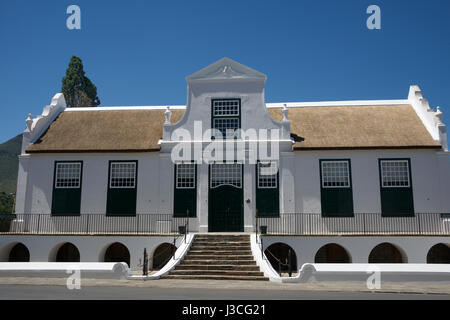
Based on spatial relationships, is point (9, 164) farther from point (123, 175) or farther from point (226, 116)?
point (226, 116)

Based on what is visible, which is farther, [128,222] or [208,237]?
[128,222]

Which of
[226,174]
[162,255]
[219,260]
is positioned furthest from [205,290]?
[226,174]

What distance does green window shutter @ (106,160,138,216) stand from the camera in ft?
69.3

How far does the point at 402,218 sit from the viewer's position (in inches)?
797

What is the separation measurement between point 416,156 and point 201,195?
10.7 m

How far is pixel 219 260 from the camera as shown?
16.2 metres

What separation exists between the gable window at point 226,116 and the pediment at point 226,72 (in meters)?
1.24

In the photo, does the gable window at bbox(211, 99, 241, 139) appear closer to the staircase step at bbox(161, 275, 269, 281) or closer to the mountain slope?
the staircase step at bbox(161, 275, 269, 281)

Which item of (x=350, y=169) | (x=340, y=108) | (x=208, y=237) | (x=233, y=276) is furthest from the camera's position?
(x=340, y=108)

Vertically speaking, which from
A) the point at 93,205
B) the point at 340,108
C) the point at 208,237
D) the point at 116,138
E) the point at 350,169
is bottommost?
the point at 208,237

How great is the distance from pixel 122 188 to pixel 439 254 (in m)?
15.5

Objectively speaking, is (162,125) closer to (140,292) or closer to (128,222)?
(128,222)

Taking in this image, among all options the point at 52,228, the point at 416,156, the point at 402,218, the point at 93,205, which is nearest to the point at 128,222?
the point at 93,205
